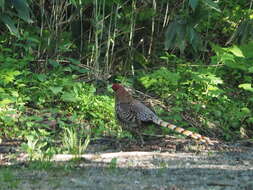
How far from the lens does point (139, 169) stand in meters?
6.71

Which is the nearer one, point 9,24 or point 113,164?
point 113,164

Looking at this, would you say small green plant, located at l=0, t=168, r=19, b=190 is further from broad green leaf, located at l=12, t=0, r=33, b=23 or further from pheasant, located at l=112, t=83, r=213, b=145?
broad green leaf, located at l=12, t=0, r=33, b=23

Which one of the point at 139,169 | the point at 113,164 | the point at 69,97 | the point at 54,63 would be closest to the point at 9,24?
the point at 69,97

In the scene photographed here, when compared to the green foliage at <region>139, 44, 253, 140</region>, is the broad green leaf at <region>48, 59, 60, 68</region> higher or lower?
higher

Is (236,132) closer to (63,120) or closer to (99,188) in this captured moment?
(63,120)

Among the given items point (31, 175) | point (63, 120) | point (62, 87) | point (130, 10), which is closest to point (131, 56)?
point (130, 10)

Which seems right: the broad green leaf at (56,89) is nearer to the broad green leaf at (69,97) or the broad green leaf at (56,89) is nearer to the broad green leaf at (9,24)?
the broad green leaf at (69,97)

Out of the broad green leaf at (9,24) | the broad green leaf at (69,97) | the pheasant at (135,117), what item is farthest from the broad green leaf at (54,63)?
the pheasant at (135,117)

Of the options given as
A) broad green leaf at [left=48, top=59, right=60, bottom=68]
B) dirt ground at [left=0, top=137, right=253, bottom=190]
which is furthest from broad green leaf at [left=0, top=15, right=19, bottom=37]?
dirt ground at [left=0, top=137, right=253, bottom=190]

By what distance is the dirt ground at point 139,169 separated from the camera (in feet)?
19.1

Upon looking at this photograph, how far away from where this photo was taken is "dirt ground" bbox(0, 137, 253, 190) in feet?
19.1

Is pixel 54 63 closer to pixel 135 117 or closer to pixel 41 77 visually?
pixel 41 77

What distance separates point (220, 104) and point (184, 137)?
7.27 ft

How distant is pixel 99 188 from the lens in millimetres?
5625
